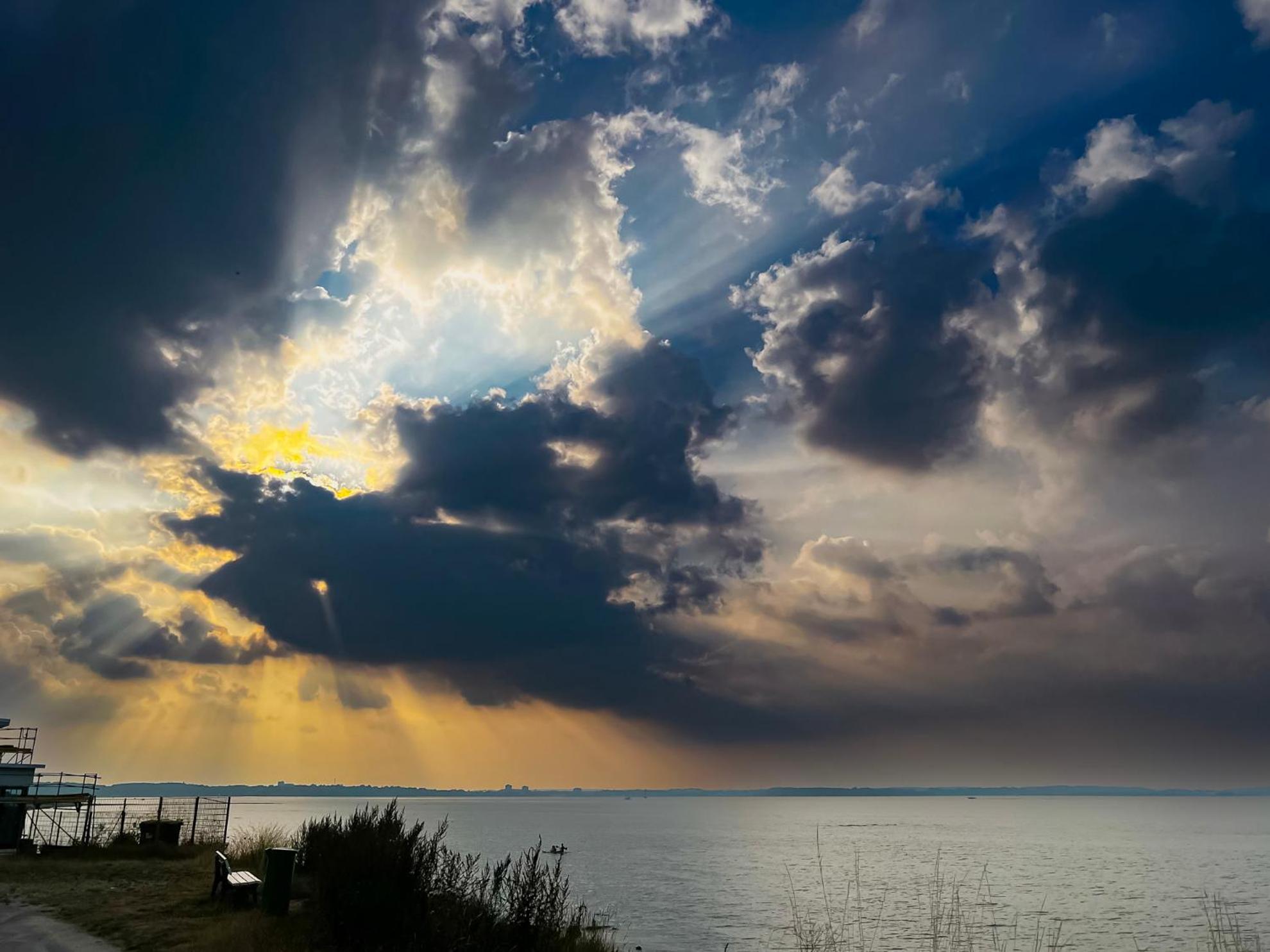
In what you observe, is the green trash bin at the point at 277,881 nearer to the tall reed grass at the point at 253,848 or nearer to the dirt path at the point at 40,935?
the dirt path at the point at 40,935

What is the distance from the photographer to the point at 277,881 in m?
19.1

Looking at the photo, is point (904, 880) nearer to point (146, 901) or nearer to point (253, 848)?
point (253, 848)

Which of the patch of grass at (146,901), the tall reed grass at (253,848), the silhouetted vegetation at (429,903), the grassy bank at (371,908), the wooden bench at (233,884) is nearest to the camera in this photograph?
the silhouetted vegetation at (429,903)

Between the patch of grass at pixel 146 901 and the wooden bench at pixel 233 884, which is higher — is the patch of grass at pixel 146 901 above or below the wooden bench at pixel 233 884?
below

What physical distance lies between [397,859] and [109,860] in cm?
2314

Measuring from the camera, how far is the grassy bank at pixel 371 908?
14469 millimetres

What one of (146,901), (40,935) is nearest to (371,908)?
(40,935)

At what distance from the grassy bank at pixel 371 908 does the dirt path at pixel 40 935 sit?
0.45 metres

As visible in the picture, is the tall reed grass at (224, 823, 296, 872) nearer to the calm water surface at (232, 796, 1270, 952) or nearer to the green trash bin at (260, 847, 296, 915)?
the green trash bin at (260, 847, 296, 915)

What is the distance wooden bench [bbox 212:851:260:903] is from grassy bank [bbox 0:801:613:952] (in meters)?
0.36

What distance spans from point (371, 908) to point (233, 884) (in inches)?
271

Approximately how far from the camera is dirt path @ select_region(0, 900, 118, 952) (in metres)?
16.6

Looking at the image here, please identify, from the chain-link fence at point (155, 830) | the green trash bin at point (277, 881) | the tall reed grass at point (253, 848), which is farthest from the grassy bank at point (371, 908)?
the chain-link fence at point (155, 830)

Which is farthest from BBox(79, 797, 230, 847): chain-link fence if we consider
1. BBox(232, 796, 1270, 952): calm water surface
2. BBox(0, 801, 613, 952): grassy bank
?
BBox(232, 796, 1270, 952): calm water surface
